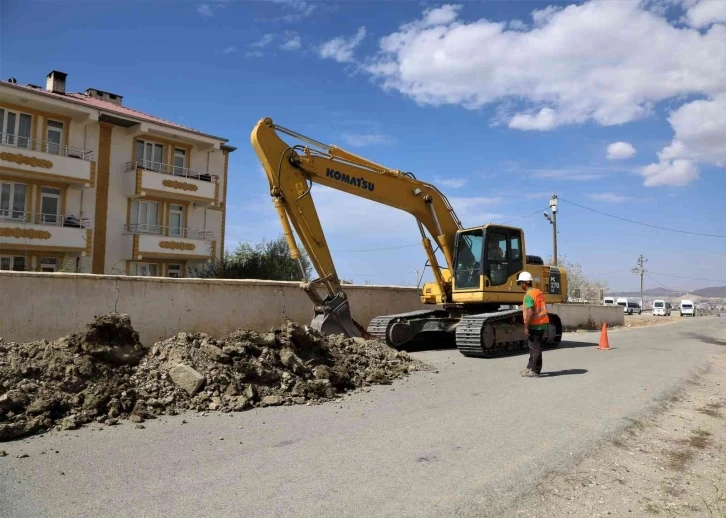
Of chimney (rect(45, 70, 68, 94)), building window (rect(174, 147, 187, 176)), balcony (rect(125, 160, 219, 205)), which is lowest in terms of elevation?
balcony (rect(125, 160, 219, 205))

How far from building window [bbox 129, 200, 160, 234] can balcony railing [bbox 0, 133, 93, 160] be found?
3.09 meters

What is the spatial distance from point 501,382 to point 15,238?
20654 millimetres

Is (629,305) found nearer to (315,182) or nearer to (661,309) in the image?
(661,309)

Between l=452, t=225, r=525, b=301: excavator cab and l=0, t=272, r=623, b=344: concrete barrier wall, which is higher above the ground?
l=452, t=225, r=525, b=301: excavator cab

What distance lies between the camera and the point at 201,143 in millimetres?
27938

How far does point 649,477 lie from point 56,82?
96.4 feet

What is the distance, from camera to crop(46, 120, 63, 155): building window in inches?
923

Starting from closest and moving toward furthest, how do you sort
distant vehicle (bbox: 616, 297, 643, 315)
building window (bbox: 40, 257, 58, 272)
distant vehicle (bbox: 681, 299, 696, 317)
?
building window (bbox: 40, 257, 58, 272) < distant vehicle (bbox: 616, 297, 643, 315) < distant vehicle (bbox: 681, 299, 696, 317)

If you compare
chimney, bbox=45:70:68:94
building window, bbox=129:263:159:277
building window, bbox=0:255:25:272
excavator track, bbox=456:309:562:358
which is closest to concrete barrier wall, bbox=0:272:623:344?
excavator track, bbox=456:309:562:358

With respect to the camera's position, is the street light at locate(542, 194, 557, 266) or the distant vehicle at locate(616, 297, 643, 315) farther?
the distant vehicle at locate(616, 297, 643, 315)

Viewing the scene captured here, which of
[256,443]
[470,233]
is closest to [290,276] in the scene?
[470,233]

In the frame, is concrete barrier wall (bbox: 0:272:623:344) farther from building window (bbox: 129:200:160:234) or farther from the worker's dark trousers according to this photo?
building window (bbox: 129:200:160:234)

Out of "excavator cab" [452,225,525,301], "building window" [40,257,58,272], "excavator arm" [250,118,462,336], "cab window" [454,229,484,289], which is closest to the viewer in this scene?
"excavator arm" [250,118,462,336]

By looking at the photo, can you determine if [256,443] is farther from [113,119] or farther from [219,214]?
[219,214]
